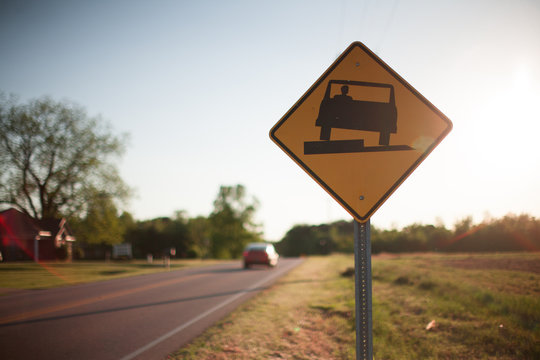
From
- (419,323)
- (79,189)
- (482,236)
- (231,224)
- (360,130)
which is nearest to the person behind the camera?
(360,130)

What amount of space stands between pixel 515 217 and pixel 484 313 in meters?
1.82

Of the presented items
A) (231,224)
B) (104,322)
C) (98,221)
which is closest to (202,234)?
(231,224)

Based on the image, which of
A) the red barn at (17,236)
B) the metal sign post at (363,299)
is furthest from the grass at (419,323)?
the metal sign post at (363,299)

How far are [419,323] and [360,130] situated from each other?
17.5 ft

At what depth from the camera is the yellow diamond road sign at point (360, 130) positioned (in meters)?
2.06

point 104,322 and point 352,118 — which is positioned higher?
point 352,118

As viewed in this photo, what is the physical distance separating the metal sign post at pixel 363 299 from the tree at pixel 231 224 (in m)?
65.4

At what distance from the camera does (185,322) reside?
6492 millimetres

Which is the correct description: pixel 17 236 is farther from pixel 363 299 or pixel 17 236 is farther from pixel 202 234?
pixel 202 234

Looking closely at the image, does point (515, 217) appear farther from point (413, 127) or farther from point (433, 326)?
point (413, 127)

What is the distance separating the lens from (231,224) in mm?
66688

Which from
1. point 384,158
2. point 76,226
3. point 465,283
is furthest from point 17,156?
point 76,226

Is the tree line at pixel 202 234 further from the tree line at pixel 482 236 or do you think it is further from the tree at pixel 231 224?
the tree line at pixel 482 236

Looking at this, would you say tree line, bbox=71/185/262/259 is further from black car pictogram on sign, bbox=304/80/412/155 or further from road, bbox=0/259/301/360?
black car pictogram on sign, bbox=304/80/412/155
